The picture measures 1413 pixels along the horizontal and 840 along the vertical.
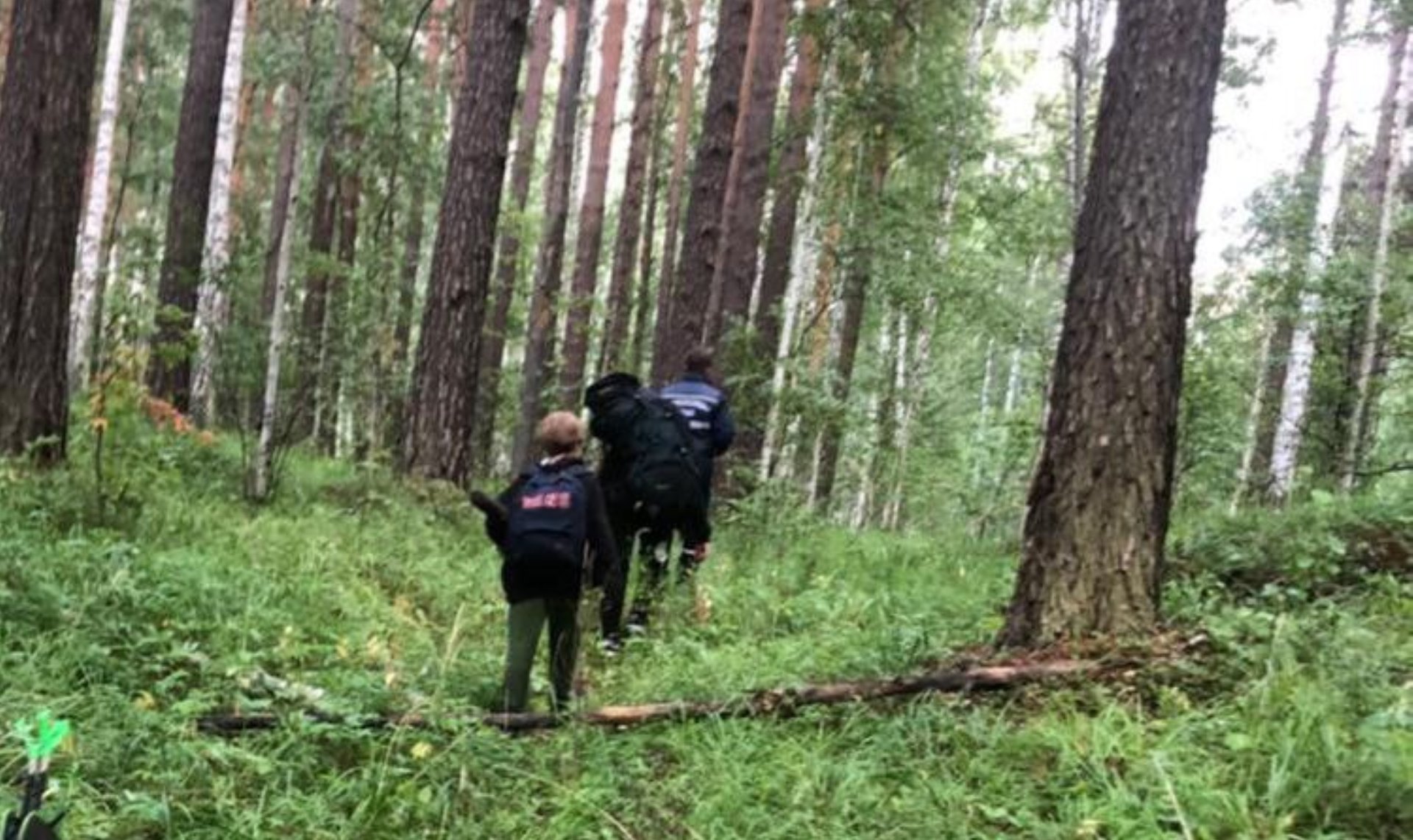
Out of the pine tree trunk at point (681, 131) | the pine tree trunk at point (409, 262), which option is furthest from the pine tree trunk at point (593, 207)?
the pine tree trunk at point (681, 131)

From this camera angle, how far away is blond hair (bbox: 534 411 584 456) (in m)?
5.56

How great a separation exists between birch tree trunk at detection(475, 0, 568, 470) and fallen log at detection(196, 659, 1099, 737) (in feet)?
45.8

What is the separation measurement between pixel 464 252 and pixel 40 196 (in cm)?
338

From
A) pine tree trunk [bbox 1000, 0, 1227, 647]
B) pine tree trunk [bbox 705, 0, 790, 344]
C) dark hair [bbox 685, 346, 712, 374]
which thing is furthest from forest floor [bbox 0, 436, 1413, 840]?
pine tree trunk [bbox 705, 0, 790, 344]

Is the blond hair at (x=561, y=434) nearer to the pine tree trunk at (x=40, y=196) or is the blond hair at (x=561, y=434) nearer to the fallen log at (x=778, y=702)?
the fallen log at (x=778, y=702)

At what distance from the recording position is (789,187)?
53.8 feet

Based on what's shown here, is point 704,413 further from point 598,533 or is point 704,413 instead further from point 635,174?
point 635,174

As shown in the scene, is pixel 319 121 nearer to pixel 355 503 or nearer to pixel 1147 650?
pixel 355 503

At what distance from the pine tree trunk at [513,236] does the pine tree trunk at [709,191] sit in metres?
7.33

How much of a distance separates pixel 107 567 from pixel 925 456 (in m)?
16.5

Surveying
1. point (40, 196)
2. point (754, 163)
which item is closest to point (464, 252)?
point (40, 196)

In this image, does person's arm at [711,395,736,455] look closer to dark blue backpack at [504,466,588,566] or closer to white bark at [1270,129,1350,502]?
dark blue backpack at [504,466,588,566]

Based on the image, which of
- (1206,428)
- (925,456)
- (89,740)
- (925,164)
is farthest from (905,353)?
(89,740)

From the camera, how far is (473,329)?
10.4 metres
